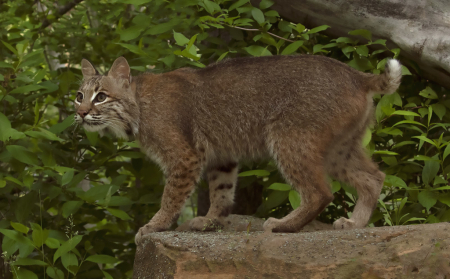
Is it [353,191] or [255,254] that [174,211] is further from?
[353,191]

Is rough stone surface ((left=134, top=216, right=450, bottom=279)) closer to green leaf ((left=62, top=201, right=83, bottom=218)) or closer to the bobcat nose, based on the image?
green leaf ((left=62, top=201, right=83, bottom=218))

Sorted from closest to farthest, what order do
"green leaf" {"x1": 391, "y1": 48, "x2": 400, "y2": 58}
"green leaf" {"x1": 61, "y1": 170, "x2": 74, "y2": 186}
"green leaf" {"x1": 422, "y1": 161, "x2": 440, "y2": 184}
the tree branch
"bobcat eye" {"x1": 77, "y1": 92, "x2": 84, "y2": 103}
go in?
"green leaf" {"x1": 61, "y1": 170, "x2": 74, "y2": 186}, "green leaf" {"x1": 422, "y1": 161, "x2": 440, "y2": 184}, "bobcat eye" {"x1": 77, "y1": 92, "x2": 84, "y2": 103}, "green leaf" {"x1": 391, "y1": 48, "x2": 400, "y2": 58}, the tree branch

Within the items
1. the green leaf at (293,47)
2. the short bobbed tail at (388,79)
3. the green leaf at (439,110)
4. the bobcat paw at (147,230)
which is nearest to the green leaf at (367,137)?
the short bobbed tail at (388,79)

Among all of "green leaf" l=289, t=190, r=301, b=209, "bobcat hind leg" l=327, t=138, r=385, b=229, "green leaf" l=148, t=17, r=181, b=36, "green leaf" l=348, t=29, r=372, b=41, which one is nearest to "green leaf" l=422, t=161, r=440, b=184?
"bobcat hind leg" l=327, t=138, r=385, b=229

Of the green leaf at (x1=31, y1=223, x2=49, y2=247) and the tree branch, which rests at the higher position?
the tree branch

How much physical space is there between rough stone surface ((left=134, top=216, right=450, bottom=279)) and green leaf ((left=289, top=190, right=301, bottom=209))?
19.2 inches

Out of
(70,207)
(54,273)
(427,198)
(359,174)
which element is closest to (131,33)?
(70,207)

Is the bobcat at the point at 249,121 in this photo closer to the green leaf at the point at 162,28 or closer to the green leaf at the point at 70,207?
the green leaf at the point at 162,28

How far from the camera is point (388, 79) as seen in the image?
156 inches

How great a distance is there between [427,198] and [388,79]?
1.00m

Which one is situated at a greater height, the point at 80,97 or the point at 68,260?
the point at 80,97

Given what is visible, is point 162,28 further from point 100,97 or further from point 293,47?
point 293,47

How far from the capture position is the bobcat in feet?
13.0

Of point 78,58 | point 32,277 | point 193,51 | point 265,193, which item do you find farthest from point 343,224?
point 78,58
